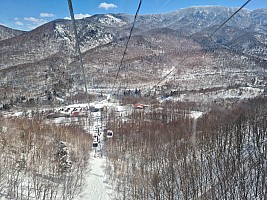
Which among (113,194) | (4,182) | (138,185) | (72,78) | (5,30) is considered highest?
(5,30)

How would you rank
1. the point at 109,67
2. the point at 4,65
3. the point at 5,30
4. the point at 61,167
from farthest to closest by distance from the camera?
the point at 5,30 → the point at 4,65 → the point at 109,67 → the point at 61,167

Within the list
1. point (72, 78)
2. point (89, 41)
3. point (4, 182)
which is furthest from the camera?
point (89, 41)

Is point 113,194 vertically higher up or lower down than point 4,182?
lower down

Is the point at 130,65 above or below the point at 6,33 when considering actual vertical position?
below

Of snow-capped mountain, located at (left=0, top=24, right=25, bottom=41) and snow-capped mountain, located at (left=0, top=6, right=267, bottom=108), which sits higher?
snow-capped mountain, located at (left=0, top=24, right=25, bottom=41)

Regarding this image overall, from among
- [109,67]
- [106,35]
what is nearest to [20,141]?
[109,67]

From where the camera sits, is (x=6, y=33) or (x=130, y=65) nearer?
(x=130, y=65)

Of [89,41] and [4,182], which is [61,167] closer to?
[4,182]

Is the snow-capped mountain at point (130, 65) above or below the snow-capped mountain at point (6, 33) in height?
below

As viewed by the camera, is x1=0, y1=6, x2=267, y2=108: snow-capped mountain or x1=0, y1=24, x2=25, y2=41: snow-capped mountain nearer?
x1=0, y1=6, x2=267, y2=108: snow-capped mountain

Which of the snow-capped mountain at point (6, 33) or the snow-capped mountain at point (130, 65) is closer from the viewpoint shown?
the snow-capped mountain at point (130, 65)

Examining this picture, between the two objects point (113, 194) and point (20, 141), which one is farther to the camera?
point (20, 141)
